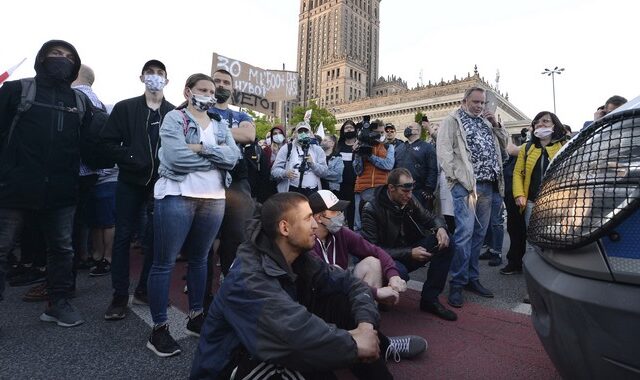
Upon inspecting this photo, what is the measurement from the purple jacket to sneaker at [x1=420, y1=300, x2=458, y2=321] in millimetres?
609

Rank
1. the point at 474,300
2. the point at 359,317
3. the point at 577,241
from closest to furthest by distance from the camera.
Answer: the point at 577,241, the point at 359,317, the point at 474,300

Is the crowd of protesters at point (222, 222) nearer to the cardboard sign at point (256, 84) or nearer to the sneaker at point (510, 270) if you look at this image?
the sneaker at point (510, 270)

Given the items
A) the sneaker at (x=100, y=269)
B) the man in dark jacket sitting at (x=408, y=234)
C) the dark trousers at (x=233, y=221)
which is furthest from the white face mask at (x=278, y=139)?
the sneaker at (x=100, y=269)

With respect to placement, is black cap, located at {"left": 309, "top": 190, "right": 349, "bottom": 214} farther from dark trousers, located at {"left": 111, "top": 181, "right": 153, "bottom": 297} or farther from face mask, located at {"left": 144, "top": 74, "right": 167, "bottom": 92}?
face mask, located at {"left": 144, "top": 74, "right": 167, "bottom": 92}

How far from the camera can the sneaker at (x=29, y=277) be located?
4059 mm

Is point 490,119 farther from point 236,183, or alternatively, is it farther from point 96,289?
point 96,289

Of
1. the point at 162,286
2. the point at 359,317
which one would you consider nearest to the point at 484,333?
the point at 359,317

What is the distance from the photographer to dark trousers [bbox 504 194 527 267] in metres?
5.00

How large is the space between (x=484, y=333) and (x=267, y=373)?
203 cm

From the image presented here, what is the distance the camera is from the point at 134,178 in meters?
3.16

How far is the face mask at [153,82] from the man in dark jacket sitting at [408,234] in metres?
2.16

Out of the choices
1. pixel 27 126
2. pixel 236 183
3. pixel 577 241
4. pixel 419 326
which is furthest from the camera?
pixel 236 183

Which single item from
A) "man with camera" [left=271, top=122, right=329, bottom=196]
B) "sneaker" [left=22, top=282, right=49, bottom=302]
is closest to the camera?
"man with camera" [left=271, top=122, right=329, bottom=196]

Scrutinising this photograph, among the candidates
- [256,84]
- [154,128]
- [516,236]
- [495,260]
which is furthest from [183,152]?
[256,84]
